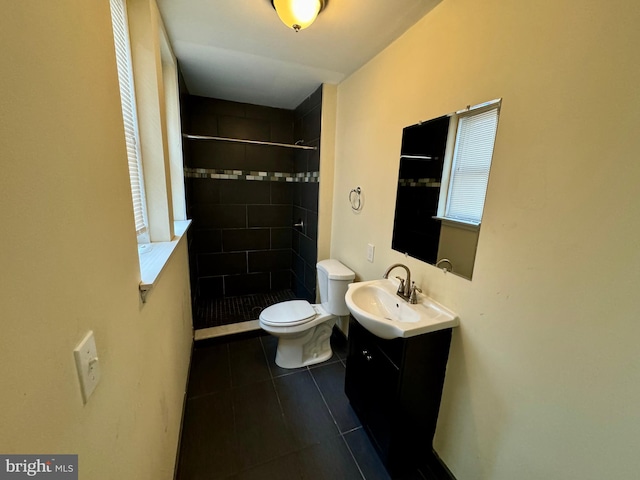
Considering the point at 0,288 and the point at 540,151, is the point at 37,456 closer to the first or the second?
the point at 0,288

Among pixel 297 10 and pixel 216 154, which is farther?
pixel 216 154

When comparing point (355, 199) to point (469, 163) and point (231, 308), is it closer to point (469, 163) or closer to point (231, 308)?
point (469, 163)

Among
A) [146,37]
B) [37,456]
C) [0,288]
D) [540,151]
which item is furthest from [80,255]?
[540,151]

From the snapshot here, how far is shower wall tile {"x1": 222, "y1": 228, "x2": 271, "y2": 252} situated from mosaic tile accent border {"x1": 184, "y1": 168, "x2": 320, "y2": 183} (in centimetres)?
61

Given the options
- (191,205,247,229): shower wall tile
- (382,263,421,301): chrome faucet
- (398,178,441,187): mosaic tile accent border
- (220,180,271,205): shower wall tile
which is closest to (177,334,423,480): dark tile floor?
(382,263,421,301): chrome faucet

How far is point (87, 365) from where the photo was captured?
Answer: 502mm

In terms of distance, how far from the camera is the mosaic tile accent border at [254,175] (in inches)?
107

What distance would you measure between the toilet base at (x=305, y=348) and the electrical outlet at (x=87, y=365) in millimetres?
A: 1562

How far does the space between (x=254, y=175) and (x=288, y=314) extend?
1738 mm

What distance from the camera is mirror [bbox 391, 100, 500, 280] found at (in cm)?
114

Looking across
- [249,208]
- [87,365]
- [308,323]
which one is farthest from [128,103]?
[249,208]

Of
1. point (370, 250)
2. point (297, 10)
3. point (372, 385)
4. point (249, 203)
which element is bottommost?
point (372, 385)

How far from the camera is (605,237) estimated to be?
76cm

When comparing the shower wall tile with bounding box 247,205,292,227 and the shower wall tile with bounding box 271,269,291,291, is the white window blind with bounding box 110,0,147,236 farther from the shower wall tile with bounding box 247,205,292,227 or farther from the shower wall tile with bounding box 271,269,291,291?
the shower wall tile with bounding box 271,269,291,291
